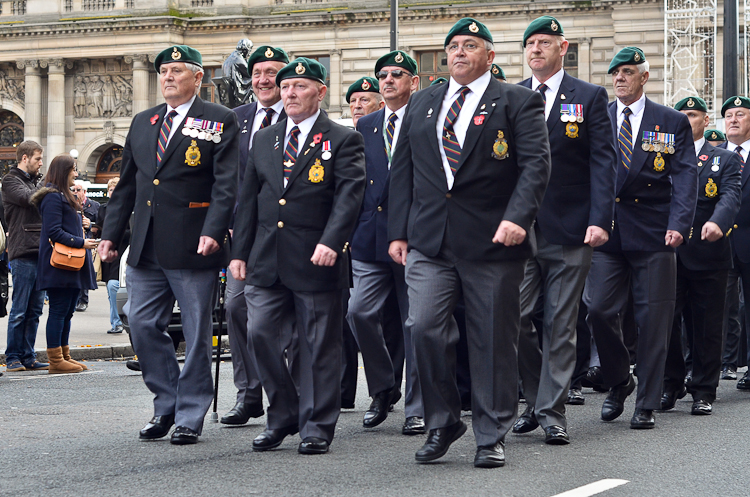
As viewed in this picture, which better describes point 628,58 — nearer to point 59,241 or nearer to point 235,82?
point 59,241

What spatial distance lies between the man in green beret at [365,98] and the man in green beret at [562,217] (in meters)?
1.89

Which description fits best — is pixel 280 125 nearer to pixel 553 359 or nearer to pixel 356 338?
pixel 356 338

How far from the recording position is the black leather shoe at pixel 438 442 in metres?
5.95

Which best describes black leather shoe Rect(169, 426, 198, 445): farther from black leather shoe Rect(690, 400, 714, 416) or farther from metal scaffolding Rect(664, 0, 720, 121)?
metal scaffolding Rect(664, 0, 720, 121)

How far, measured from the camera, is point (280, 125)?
22.2 feet

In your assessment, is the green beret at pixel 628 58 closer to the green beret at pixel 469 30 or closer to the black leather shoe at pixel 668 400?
the green beret at pixel 469 30

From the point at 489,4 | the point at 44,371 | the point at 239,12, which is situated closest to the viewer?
the point at 44,371

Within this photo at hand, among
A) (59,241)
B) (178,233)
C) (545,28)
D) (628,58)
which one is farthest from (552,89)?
(59,241)

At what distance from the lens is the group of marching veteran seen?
237 inches

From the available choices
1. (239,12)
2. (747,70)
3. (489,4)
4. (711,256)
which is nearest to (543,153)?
(711,256)

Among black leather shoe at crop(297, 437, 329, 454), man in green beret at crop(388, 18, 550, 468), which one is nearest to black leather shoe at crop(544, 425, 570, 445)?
man in green beret at crop(388, 18, 550, 468)

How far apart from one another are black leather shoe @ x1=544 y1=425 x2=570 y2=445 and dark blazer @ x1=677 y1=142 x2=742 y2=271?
273 centimetres

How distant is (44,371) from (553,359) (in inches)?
249

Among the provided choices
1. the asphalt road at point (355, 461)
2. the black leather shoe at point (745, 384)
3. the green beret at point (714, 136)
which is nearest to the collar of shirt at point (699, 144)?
the green beret at point (714, 136)
